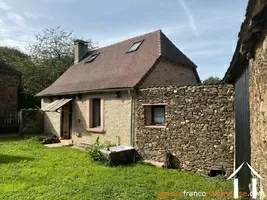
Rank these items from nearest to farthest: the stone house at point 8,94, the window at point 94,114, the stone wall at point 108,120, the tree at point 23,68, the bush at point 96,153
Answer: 1. the bush at point 96,153
2. the stone wall at point 108,120
3. the window at point 94,114
4. the stone house at point 8,94
5. the tree at point 23,68

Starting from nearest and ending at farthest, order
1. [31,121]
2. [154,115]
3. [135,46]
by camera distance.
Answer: [154,115] → [135,46] → [31,121]

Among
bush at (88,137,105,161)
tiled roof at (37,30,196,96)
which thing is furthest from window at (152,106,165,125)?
bush at (88,137,105,161)

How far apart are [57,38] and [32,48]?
4.16m

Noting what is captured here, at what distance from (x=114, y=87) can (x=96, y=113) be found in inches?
141

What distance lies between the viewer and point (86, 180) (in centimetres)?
999

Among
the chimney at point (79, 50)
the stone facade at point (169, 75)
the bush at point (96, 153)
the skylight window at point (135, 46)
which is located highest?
the chimney at point (79, 50)

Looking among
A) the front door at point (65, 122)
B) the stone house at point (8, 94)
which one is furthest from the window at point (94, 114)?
the stone house at point (8, 94)

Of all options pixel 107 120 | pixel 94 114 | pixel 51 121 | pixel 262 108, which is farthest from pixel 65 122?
pixel 262 108

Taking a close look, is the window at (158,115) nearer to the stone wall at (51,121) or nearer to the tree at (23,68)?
the stone wall at (51,121)

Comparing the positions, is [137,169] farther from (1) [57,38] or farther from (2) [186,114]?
(1) [57,38]

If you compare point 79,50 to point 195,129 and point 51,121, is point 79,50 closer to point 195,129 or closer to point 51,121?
point 51,121

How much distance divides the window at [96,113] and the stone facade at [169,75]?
4.28m

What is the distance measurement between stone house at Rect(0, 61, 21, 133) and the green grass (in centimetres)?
1380

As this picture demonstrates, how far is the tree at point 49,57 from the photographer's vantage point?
3610cm
